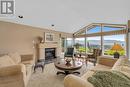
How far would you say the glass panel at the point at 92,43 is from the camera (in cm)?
679

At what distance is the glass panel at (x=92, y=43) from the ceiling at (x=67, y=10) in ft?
6.73

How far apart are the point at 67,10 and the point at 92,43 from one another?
3.47 m

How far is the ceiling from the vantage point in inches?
135

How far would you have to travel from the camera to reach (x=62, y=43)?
322 inches

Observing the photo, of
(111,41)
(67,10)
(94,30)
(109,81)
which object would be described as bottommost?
(109,81)

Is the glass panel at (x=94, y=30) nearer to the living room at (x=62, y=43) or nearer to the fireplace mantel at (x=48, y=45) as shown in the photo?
the living room at (x=62, y=43)

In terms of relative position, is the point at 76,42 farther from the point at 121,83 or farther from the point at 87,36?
the point at 121,83

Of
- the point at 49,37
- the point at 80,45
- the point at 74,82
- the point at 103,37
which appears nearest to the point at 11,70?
the point at 74,82

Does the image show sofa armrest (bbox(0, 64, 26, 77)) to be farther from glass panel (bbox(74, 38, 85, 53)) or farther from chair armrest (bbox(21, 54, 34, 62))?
glass panel (bbox(74, 38, 85, 53))

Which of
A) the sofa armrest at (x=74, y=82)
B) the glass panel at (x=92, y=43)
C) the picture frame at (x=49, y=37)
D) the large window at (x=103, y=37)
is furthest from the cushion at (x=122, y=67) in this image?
the picture frame at (x=49, y=37)

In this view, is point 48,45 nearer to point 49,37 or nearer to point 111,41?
point 49,37

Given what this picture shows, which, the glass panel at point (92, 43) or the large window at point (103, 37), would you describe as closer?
the large window at point (103, 37)

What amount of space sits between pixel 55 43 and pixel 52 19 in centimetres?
216

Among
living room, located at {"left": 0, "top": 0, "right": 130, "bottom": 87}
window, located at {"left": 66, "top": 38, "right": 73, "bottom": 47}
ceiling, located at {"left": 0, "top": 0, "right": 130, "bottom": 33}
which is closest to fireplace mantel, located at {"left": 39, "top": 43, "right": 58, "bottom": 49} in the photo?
living room, located at {"left": 0, "top": 0, "right": 130, "bottom": 87}
